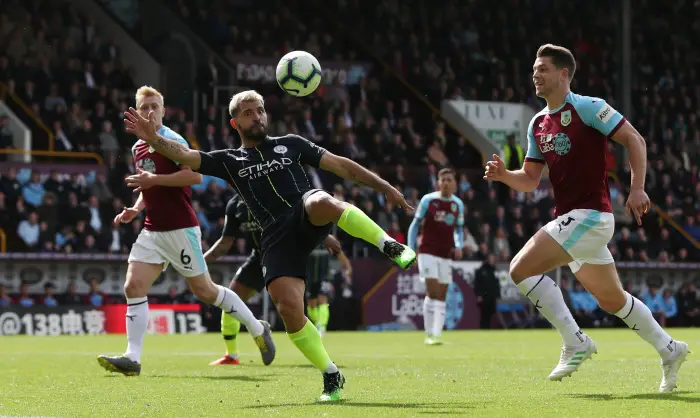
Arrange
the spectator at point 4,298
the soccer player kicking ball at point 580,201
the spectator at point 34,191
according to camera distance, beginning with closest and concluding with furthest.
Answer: the soccer player kicking ball at point 580,201
the spectator at point 4,298
the spectator at point 34,191

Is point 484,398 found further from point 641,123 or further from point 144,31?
point 641,123

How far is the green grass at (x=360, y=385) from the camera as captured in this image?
7.23m

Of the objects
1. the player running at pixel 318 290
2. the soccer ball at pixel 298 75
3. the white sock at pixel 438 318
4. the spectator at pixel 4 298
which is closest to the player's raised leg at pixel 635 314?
the soccer ball at pixel 298 75

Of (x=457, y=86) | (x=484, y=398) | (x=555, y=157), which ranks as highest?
(x=457, y=86)

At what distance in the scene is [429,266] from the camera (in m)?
18.8

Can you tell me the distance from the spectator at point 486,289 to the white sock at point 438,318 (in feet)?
25.4

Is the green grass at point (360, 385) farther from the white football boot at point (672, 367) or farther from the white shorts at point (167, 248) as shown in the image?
the white shorts at point (167, 248)

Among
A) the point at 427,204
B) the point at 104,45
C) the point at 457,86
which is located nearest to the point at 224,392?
the point at 427,204

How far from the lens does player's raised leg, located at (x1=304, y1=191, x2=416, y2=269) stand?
7113mm

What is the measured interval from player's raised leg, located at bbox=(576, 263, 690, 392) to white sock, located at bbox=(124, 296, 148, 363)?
14.0 feet

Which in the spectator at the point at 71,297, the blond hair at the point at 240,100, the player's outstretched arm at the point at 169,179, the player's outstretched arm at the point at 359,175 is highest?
the blond hair at the point at 240,100

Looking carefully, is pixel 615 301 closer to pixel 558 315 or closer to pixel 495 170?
pixel 558 315

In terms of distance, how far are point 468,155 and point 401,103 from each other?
3625 mm

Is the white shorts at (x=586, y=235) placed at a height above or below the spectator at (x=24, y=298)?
above
